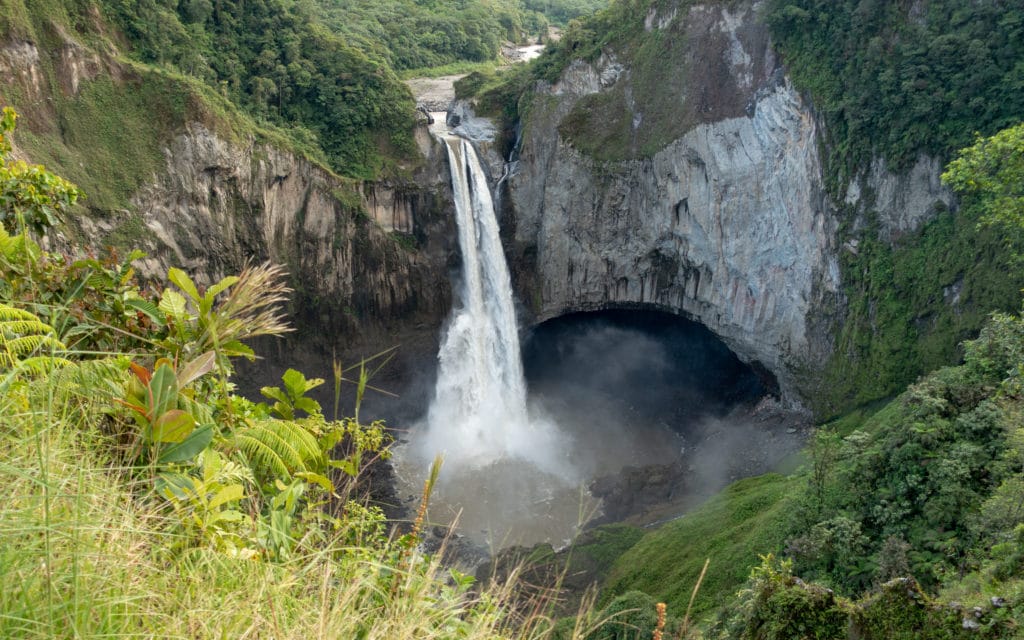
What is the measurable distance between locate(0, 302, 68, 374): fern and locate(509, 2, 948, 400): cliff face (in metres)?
20.4

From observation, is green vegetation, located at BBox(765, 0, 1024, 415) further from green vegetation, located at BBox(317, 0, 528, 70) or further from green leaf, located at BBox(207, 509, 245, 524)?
green vegetation, located at BBox(317, 0, 528, 70)

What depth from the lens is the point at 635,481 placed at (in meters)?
20.8

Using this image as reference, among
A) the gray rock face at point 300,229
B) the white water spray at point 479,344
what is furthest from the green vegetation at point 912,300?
the gray rock face at point 300,229

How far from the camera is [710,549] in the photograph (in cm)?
1434

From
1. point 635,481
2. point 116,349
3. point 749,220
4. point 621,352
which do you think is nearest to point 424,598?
point 116,349

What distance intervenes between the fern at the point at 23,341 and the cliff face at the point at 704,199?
20.4 meters

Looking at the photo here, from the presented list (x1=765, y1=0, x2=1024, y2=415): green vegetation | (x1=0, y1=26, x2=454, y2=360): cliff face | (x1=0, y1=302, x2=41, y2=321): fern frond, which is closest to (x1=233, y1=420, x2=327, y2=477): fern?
(x1=0, y1=302, x2=41, y2=321): fern frond

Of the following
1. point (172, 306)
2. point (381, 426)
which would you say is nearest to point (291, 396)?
point (172, 306)

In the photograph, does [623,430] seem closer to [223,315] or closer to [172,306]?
[172,306]

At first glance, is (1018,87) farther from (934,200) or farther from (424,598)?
(424,598)

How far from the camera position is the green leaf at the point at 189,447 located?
10.6ft

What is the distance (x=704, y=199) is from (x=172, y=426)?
833 inches

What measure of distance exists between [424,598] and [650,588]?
12.0 metres

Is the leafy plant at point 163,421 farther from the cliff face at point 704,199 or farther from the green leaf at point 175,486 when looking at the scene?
the cliff face at point 704,199
